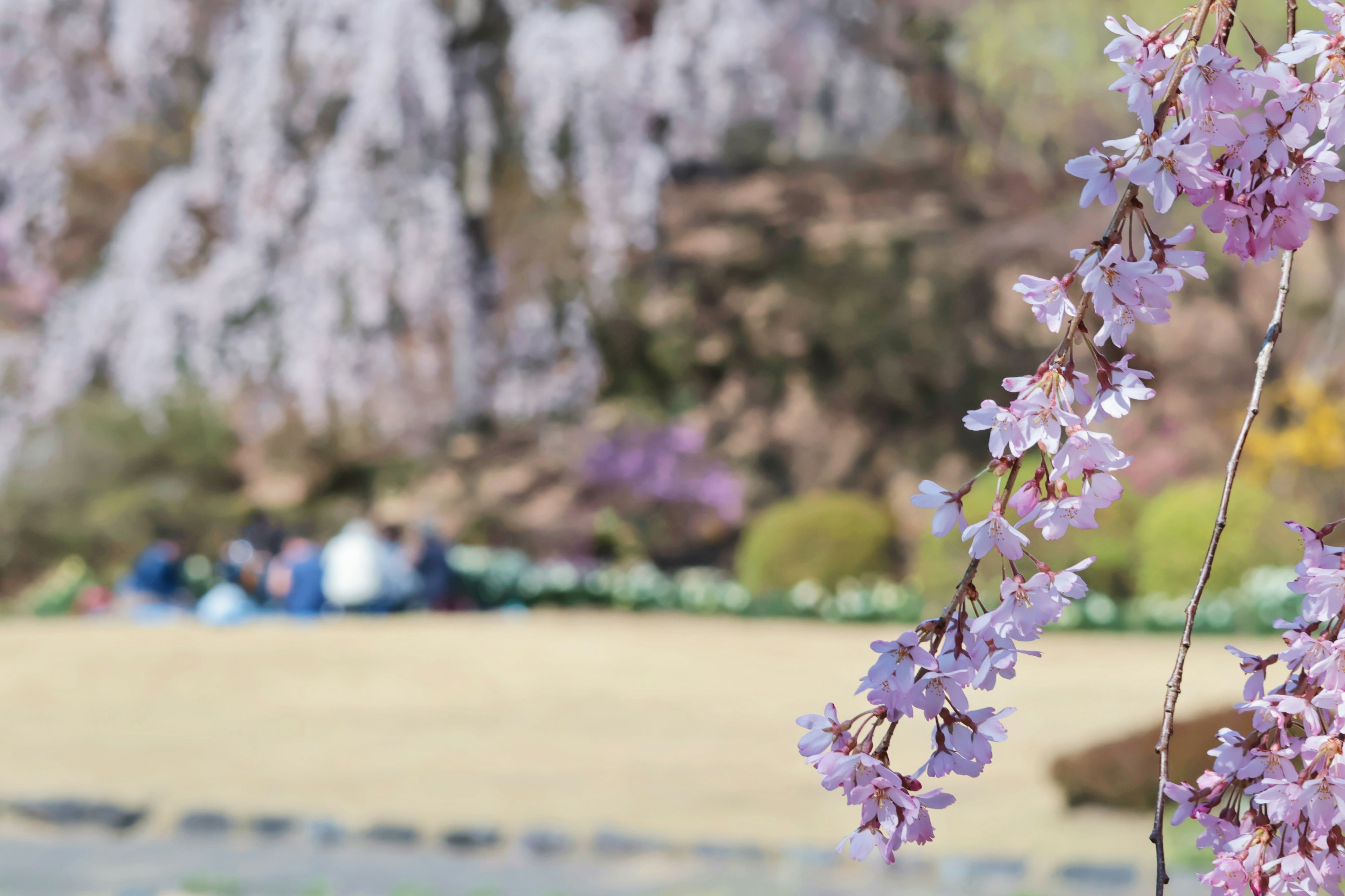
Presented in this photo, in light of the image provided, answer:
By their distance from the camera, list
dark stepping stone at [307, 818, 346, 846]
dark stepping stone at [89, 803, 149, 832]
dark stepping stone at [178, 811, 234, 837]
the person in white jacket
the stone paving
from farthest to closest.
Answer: the person in white jacket
dark stepping stone at [89, 803, 149, 832]
dark stepping stone at [178, 811, 234, 837]
dark stepping stone at [307, 818, 346, 846]
the stone paving

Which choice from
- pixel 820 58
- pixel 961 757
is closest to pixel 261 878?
pixel 961 757

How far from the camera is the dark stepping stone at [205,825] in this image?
18.0 feet

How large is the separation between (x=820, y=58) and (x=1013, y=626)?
1280 cm

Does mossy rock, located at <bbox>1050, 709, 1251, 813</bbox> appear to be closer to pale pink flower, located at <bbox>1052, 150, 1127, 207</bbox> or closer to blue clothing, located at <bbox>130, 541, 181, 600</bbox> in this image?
pale pink flower, located at <bbox>1052, 150, 1127, 207</bbox>

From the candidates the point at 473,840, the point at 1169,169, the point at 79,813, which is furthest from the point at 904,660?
the point at 79,813

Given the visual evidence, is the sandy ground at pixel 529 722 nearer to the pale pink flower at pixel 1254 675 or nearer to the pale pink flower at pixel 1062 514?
the pale pink flower at pixel 1254 675

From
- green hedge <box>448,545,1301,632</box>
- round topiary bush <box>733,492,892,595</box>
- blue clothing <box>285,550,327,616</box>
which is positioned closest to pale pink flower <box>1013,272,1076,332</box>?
green hedge <box>448,545,1301,632</box>

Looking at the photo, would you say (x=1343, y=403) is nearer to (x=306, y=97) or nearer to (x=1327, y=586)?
(x=306, y=97)

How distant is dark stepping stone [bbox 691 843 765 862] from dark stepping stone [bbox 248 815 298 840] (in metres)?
1.57

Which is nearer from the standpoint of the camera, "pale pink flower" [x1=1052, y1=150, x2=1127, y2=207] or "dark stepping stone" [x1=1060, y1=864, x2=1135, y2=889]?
"pale pink flower" [x1=1052, y1=150, x2=1127, y2=207]

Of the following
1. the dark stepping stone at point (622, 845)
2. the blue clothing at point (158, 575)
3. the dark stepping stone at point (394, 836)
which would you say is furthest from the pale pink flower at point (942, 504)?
the blue clothing at point (158, 575)

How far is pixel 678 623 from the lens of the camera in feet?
36.2

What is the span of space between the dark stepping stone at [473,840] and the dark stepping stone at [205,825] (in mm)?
910

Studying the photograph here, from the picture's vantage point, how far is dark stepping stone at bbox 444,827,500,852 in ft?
17.1
